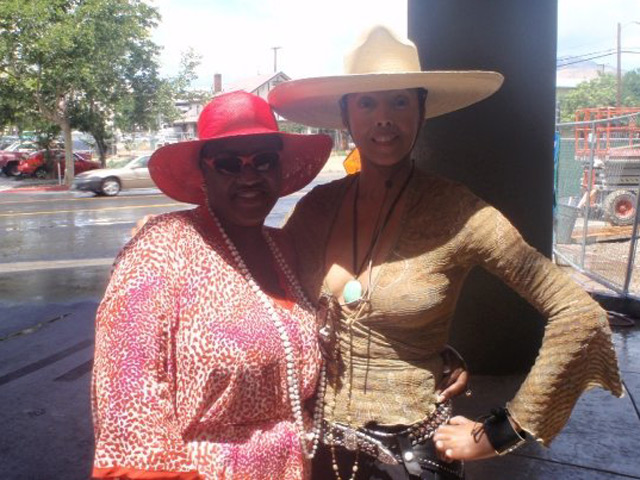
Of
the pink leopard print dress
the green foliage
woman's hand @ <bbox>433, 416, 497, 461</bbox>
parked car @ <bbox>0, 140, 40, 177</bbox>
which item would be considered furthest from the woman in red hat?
the green foliage

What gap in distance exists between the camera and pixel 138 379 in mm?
1698

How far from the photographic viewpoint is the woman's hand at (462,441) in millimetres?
1951

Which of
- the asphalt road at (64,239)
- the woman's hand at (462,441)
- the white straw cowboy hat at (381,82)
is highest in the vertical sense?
the white straw cowboy hat at (381,82)

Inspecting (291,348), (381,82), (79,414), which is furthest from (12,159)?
(291,348)

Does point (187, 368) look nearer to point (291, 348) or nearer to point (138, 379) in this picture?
point (138, 379)

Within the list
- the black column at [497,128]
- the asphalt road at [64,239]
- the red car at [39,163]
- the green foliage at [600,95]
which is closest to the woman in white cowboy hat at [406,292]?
the black column at [497,128]

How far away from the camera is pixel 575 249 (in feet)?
31.8

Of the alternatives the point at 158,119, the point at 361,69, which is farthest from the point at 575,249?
the point at 158,119

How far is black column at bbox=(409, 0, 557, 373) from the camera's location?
4750 mm

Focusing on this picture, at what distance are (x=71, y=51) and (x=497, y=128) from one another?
71.8ft

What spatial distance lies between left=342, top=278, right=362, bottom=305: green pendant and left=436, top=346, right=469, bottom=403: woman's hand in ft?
1.22

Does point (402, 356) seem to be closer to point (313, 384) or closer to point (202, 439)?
point (313, 384)

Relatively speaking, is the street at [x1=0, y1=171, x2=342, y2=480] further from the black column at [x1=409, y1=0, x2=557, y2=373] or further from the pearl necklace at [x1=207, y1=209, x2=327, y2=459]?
the black column at [x1=409, y1=0, x2=557, y2=373]

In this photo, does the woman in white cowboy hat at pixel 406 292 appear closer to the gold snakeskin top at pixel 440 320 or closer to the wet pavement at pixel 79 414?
the gold snakeskin top at pixel 440 320
